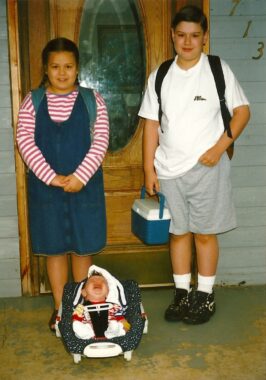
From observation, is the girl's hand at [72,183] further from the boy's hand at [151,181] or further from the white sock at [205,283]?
the white sock at [205,283]

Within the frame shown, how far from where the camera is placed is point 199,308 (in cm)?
340

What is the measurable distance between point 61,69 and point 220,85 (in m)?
0.93

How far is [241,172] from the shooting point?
3.80 meters

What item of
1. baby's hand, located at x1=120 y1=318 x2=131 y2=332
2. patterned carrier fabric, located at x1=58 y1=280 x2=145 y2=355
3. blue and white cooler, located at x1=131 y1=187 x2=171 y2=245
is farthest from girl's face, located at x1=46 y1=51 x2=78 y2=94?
baby's hand, located at x1=120 y1=318 x2=131 y2=332

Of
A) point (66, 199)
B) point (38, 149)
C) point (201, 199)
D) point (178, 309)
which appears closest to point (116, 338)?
point (178, 309)

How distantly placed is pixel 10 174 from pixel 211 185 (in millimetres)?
1376

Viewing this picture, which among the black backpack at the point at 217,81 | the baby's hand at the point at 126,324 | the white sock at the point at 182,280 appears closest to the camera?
the baby's hand at the point at 126,324

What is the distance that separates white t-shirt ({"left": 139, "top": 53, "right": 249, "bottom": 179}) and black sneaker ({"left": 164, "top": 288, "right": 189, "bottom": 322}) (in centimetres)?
82

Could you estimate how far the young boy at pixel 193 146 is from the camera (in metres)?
3.13

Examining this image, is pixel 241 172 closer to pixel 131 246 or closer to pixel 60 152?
pixel 131 246

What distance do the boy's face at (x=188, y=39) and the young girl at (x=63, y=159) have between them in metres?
0.57

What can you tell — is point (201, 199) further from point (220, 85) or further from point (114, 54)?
point (114, 54)

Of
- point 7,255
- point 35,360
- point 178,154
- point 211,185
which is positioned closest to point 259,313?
point 211,185

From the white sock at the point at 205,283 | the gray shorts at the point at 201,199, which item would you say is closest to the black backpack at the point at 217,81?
the gray shorts at the point at 201,199
